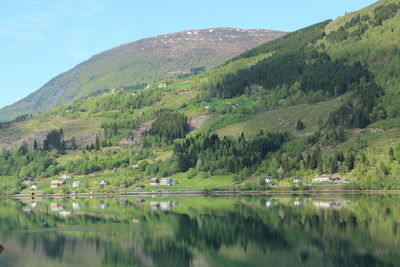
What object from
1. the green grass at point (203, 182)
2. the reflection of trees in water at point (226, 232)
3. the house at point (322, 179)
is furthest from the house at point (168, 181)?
the reflection of trees in water at point (226, 232)

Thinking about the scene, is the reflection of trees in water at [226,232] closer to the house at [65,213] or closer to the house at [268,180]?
the house at [65,213]

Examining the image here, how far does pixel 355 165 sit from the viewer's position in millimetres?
166500

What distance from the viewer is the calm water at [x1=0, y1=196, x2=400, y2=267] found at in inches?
2714

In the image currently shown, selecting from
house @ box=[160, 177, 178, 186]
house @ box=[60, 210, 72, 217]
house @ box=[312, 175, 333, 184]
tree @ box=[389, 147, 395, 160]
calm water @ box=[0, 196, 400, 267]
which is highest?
A: tree @ box=[389, 147, 395, 160]

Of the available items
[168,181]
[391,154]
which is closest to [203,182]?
[168,181]

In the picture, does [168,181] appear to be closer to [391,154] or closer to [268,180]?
[268,180]

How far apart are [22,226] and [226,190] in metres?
81.4

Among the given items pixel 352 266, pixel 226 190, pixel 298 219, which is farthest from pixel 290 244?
pixel 226 190

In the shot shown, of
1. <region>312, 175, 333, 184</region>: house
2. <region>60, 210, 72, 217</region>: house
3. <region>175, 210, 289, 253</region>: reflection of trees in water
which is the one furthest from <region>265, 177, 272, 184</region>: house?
<region>175, 210, 289, 253</region>: reflection of trees in water

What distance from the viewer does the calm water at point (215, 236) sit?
6894 cm

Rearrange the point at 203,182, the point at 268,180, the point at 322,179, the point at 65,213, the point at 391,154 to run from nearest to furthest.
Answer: the point at 65,213
the point at 391,154
the point at 322,179
the point at 268,180
the point at 203,182

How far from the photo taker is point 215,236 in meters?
85.4

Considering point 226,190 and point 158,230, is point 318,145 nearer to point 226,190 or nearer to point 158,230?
point 226,190

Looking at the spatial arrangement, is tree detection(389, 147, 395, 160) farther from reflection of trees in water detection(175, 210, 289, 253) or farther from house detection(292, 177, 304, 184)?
reflection of trees in water detection(175, 210, 289, 253)
